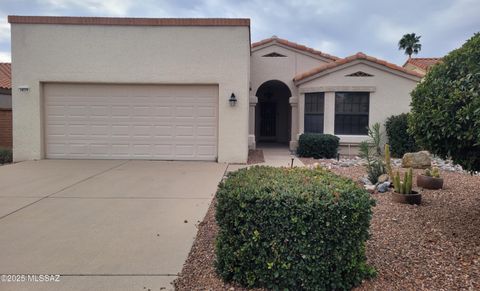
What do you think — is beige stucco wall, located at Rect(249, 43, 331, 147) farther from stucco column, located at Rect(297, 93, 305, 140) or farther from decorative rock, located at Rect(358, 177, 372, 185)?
decorative rock, located at Rect(358, 177, 372, 185)

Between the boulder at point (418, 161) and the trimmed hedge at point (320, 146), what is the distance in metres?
3.16

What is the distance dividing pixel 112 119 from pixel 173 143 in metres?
2.14

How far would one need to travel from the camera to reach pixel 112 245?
3.91m

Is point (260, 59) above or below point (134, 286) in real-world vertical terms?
above

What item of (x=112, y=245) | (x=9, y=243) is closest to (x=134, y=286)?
(x=112, y=245)

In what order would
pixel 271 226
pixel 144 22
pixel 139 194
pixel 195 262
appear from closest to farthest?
pixel 271 226 < pixel 195 262 < pixel 139 194 < pixel 144 22

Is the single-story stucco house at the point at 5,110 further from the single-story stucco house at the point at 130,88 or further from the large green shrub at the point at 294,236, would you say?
the large green shrub at the point at 294,236

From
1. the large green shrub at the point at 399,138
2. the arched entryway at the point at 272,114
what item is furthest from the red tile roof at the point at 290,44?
the large green shrub at the point at 399,138

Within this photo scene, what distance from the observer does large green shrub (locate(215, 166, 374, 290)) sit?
2.77m

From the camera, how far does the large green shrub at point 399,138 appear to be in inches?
460

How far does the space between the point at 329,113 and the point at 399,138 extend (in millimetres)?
2743

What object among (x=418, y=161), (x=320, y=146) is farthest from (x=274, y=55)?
(x=418, y=161)

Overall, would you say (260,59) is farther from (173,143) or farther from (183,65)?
(173,143)

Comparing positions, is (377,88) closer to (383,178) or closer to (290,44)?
(290,44)
